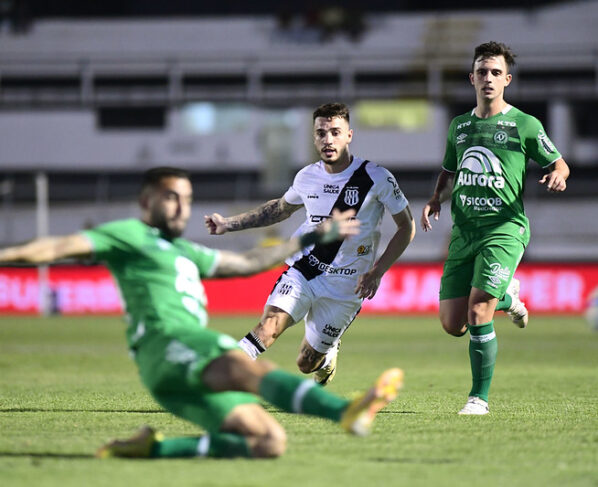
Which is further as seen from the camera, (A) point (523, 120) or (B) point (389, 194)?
(B) point (389, 194)

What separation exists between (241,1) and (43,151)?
428 inches

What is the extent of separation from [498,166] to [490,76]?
65 centimetres

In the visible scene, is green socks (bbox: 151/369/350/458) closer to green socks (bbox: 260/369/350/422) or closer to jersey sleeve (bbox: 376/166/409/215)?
green socks (bbox: 260/369/350/422)

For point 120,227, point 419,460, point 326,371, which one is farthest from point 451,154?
point 120,227

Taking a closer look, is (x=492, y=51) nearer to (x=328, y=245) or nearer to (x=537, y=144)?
(x=537, y=144)

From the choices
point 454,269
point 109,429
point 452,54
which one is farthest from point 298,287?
point 452,54

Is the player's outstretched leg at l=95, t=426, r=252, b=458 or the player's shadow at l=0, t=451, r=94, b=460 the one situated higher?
the player's outstretched leg at l=95, t=426, r=252, b=458

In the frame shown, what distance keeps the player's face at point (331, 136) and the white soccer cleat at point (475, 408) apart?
2022mm

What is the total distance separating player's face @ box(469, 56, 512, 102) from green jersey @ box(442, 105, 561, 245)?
0.18 metres

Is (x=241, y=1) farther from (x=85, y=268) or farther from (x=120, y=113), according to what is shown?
(x=85, y=268)

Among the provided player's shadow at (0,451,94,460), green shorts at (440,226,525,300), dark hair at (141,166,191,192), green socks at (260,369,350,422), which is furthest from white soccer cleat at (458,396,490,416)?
dark hair at (141,166,191,192)

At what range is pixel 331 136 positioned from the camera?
747cm

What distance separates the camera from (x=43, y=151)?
41219mm

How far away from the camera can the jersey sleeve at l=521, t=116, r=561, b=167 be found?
7332 mm
